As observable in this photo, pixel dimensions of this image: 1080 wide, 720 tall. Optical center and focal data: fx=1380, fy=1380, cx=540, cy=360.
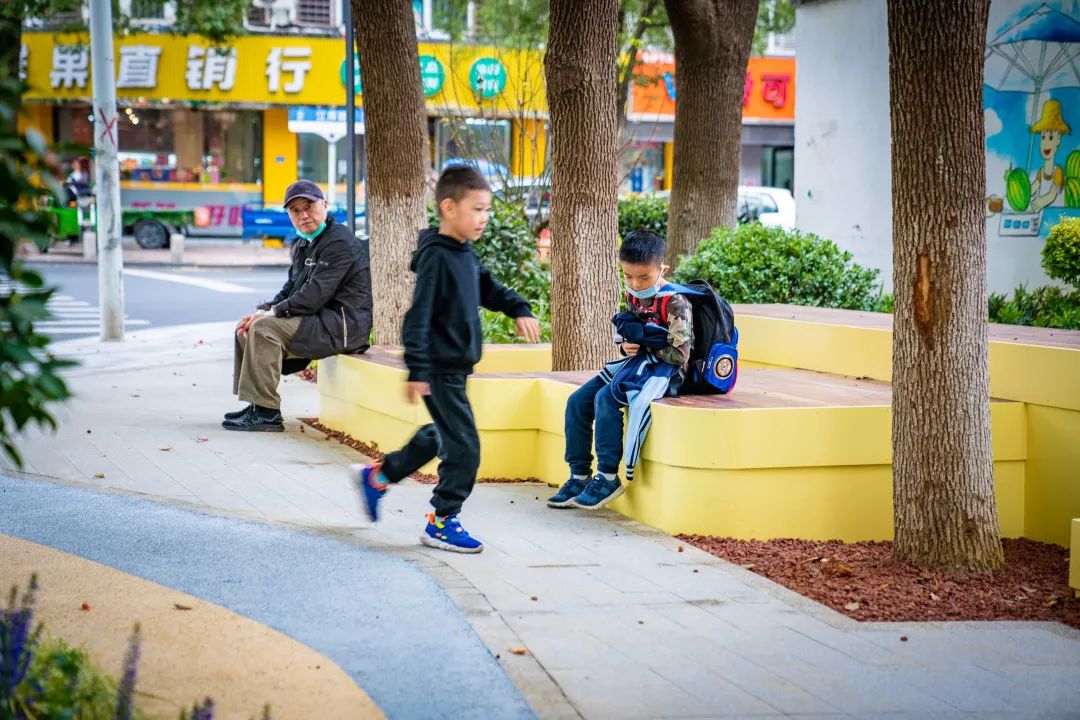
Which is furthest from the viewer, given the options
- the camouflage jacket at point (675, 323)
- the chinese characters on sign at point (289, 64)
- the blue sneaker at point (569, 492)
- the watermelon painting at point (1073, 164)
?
the chinese characters on sign at point (289, 64)

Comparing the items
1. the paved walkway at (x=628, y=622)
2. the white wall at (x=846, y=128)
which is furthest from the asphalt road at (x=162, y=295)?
the white wall at (x=846, y=128)

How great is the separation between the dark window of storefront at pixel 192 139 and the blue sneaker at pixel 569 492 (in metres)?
31.6

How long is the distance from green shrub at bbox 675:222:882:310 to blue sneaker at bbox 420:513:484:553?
17.2ft

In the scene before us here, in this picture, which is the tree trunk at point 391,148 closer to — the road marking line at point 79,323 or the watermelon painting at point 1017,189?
the watermelon painting at point 1017,189

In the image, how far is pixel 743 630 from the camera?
17.0 ft

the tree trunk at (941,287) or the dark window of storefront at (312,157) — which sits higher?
the dark window of storefront at (312,157)

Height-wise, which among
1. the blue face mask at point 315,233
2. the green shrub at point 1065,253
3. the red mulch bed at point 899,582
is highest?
the blue face mask at point 315,233

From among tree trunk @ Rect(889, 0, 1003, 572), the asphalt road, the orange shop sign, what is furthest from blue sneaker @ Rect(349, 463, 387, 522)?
the orange shop sign

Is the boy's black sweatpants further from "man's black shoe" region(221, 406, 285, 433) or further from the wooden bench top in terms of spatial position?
"man's black shoe" region(221, 406, 285, 433)

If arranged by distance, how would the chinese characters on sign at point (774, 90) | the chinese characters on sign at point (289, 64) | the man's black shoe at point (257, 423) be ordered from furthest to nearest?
the chinese characters on sign at point (774, 90) → the chinese characters on sign at point (289, 64) → the man's black shoe at point (257, 423)

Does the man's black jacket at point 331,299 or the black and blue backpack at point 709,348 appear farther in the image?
the man's black jacket at point 331,299

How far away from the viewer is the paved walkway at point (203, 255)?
103 feet

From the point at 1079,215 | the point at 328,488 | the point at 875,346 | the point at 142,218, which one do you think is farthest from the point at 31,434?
the point at 142,218

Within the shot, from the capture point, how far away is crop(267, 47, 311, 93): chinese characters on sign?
36594 millimetres
